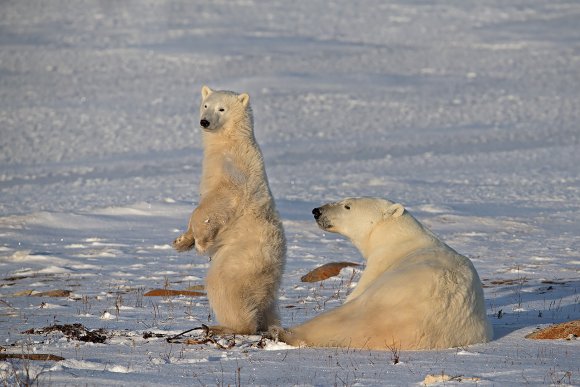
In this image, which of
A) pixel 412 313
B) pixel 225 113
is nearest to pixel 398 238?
pixel 412 313

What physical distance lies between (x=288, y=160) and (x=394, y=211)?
44.1ft

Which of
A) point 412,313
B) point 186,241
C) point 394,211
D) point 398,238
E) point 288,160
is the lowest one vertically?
point 288,160

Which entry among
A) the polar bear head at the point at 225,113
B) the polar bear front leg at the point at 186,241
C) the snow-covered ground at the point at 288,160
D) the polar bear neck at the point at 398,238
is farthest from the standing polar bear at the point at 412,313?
the polar bear head at the point at 225,113

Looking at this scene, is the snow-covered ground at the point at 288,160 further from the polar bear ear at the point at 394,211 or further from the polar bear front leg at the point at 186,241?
the polar bear ear at the point at 394,211

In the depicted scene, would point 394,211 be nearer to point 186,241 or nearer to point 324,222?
point 324,222

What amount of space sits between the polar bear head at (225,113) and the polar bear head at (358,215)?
907 millimetres

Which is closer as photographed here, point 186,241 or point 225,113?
point 186,241

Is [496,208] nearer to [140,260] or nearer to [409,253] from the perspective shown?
[140,260]

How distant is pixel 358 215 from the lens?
22.7ft

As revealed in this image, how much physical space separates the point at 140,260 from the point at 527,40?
27437 millimetres

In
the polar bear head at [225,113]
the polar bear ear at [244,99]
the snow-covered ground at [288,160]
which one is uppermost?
the polar bear ear at [244,99]

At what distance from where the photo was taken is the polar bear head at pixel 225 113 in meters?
7.24

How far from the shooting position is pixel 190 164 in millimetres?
19750

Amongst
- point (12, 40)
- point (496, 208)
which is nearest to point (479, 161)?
point (496, 208)
